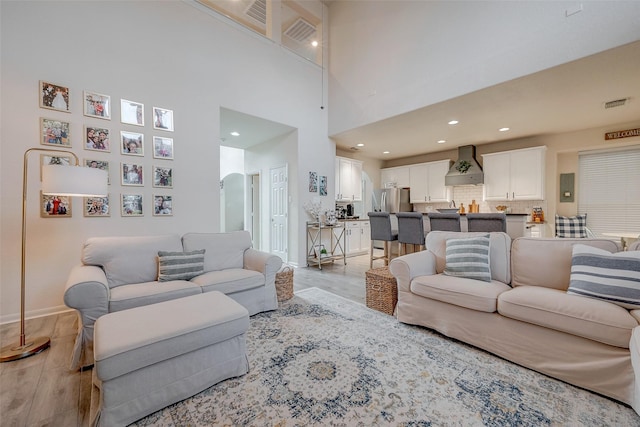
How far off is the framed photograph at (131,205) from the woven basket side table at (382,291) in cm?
306

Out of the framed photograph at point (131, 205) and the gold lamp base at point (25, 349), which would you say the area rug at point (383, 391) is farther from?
the framed photograph at point (131, 205)

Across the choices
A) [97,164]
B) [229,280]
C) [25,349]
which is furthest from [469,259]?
[97,164]

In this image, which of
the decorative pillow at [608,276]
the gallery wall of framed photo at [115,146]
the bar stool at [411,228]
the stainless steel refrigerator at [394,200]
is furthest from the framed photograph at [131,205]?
the stainless steel refrigerator at [394,200]

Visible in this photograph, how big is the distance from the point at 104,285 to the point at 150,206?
1.74m

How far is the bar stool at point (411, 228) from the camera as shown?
3.85m

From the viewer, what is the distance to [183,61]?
12.1ft

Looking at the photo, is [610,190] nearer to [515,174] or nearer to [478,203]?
[515,174]

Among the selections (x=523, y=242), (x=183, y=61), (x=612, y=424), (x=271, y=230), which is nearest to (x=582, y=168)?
(x=523, y=242)

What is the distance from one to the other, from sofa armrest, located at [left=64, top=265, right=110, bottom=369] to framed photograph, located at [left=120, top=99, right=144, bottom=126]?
217cm

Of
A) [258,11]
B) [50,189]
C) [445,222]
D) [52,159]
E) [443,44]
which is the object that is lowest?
[445,222]

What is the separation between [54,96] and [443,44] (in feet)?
16.2

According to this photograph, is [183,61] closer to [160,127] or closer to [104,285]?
[160,127]

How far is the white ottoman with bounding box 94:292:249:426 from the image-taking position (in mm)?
1293

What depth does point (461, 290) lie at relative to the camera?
209cm
